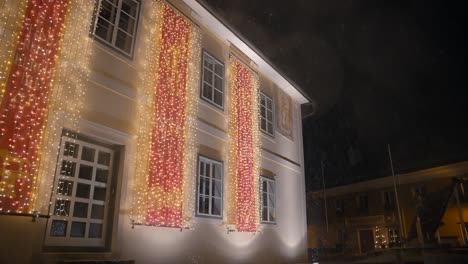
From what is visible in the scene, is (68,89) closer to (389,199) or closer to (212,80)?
(212,80)

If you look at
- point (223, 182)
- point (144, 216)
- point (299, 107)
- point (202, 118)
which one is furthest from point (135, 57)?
point (299, 107)

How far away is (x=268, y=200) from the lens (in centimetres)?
1120

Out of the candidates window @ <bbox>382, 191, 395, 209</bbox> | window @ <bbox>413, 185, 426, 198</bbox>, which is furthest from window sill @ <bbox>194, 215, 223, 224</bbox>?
window @ <bbox>382, 191, 395, 209</bbox>

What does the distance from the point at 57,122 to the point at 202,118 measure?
3877 mm

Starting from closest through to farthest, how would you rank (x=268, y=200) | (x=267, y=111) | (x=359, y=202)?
1. (x=268, y=200)
2. (x=267, y=111)
3. (x=359, y=202)

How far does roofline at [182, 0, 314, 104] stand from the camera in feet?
30.3

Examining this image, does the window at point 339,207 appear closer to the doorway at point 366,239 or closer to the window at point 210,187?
the doorway at point 366,239

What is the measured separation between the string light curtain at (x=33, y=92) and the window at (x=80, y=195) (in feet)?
1.29

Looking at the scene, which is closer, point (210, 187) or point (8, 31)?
point (8, 31)

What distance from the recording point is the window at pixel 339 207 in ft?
96.3

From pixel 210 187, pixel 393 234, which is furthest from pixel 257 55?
pixel 393 234

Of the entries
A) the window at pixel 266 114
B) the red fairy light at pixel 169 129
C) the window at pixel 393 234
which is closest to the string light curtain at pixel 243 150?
the window at pixel 266 114

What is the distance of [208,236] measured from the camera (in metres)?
8.21

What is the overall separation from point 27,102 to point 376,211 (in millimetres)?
26658
